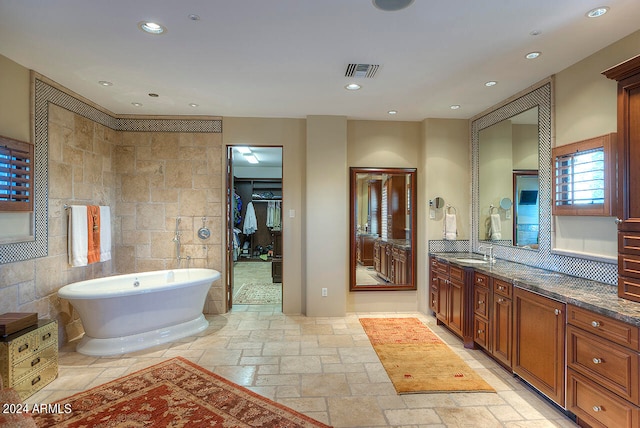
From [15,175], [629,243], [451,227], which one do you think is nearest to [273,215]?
[451,227]

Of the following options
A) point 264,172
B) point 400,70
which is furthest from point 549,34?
point 264,172

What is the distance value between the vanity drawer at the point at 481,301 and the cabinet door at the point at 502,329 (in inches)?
4.9

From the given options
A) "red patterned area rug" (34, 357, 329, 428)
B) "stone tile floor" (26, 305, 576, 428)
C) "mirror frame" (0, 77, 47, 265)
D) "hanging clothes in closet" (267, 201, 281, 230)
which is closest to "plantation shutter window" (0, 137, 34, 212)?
"mirror frame" (0, 77, 47, 265)

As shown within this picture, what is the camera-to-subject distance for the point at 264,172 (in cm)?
942

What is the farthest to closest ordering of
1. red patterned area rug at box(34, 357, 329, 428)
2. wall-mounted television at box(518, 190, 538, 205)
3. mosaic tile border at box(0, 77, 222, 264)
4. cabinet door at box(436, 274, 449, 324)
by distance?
1. cabinet door at box(436, 274, 449, 324)
2. wall-mounted television at box(518, 190, 538, 205)
3. mosaic tile border at box(0, 77, 222, 264)
4. red patterned area rug at box(34, 357, 329, 428)

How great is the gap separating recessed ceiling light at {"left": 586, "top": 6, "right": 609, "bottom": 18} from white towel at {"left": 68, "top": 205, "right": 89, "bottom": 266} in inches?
195

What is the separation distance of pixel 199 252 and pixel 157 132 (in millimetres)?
1795

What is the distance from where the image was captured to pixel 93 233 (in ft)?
13.0

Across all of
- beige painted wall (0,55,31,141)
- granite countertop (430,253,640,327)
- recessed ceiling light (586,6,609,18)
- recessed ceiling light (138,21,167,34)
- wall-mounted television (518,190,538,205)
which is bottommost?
granite countertop (430,253,640,327)

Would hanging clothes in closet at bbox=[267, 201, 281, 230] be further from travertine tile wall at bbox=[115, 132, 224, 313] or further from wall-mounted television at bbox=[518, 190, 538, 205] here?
wall-mounted television at bbox=[518, 190, 538, 205]

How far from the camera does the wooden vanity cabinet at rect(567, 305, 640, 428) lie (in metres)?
1.84

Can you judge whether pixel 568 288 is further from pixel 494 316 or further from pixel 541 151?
pixel 541 151

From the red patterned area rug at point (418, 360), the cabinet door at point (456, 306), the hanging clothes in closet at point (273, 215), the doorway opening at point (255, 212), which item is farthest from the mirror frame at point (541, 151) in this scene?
the hanging clothes in closet at point (273, 215)

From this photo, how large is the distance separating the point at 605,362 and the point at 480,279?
54.9 inches
